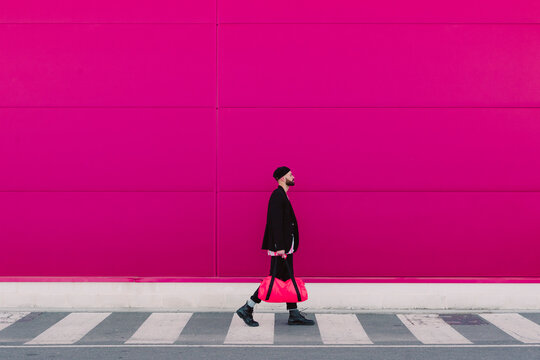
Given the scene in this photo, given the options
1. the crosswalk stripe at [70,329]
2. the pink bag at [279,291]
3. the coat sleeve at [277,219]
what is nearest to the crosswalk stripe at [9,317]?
the crosswalk stripe at [70,329]

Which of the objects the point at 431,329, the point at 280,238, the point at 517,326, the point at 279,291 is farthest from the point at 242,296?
the point at 517,326

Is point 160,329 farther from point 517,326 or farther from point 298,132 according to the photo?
point 517,326

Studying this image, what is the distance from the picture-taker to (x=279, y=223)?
1001 cm

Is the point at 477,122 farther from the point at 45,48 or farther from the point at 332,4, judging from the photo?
the point at 45,48

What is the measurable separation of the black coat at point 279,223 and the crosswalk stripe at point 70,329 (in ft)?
8.52

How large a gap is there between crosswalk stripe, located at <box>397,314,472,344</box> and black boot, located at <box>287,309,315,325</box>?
1.33 meters

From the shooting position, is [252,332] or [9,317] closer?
[252,332]

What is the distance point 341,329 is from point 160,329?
2313mm

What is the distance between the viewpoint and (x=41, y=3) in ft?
39.1

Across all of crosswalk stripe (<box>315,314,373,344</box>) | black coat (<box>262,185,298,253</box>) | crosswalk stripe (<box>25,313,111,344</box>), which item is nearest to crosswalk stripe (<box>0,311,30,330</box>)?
crosswalk stripe (<box>25,313,111,344</box>)

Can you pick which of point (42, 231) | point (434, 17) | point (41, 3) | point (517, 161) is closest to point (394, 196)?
point (517, 161)

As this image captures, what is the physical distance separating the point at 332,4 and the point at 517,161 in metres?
3.66

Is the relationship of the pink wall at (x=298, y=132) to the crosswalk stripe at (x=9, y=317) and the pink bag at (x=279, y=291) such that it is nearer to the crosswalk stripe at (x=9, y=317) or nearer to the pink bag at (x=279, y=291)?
the crosswalk stripe at (x=9, y=317)

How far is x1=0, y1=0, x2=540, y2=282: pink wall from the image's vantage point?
467 inches
